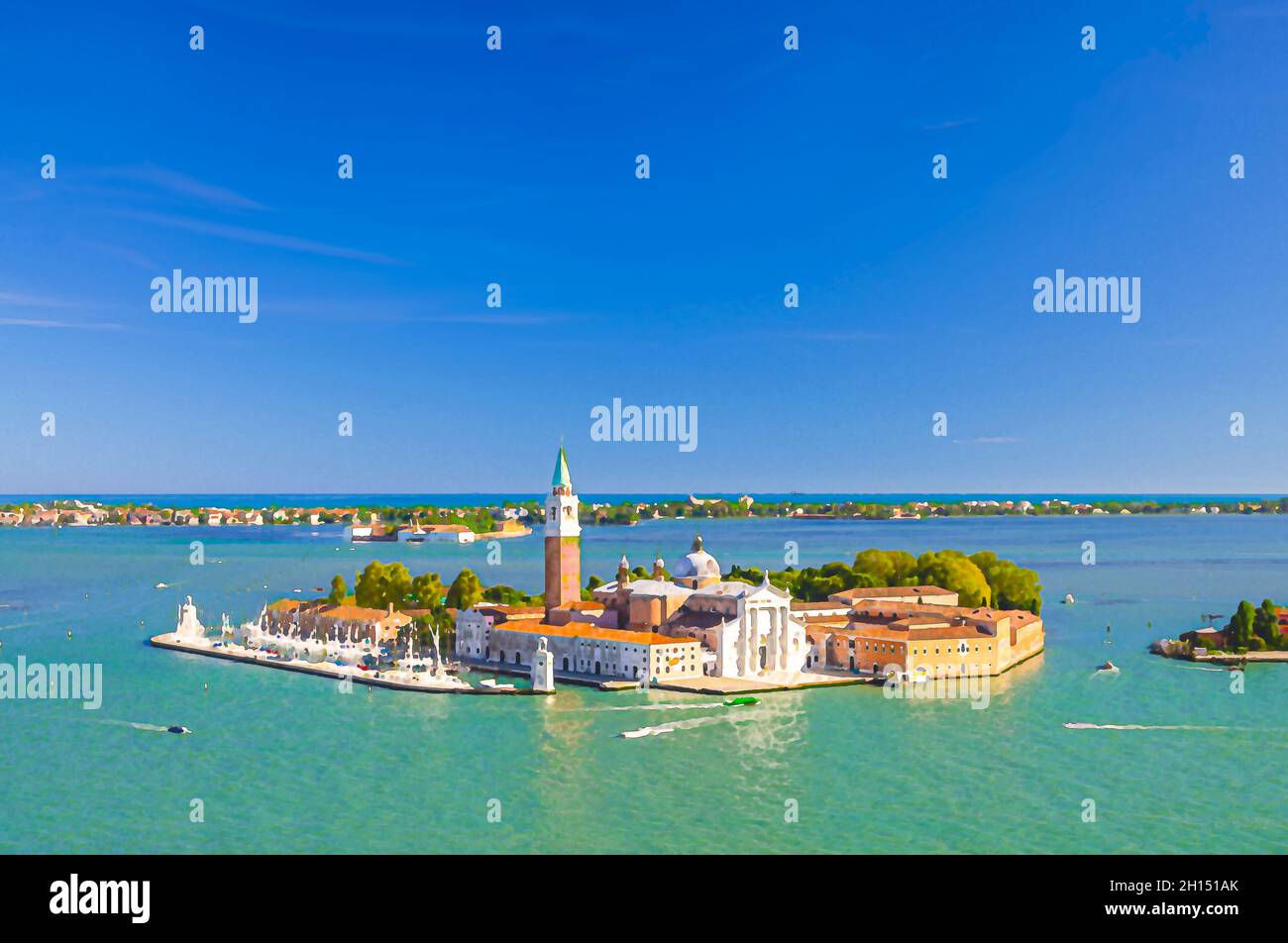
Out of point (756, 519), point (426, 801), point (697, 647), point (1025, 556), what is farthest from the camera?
point (756, 519)

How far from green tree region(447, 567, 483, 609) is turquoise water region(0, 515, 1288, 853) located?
701 cm

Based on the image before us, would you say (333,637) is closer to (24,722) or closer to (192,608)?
(192,608)

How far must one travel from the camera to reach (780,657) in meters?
27.6

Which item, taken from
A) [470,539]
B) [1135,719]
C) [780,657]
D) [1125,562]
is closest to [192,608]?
[780,657]

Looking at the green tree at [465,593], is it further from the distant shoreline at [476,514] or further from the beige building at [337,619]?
the distant shoreline at [476,514]

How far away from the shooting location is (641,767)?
61.7 ft

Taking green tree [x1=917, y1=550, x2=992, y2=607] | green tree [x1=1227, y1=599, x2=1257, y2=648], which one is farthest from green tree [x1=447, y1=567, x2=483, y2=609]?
green tree [x1=1227, y1=599, x2=1257, y2=648]

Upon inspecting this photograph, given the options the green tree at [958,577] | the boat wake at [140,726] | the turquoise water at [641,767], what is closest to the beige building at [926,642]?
the turquoise water at [641,767]

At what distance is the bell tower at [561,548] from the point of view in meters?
32.0

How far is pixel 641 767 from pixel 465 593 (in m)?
17.0

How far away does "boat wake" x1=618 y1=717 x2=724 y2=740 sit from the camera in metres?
21.1

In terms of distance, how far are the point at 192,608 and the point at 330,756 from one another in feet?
58.0

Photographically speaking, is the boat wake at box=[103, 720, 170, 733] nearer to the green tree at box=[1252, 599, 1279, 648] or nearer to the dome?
the dome

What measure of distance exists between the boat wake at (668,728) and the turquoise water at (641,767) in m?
0.21
